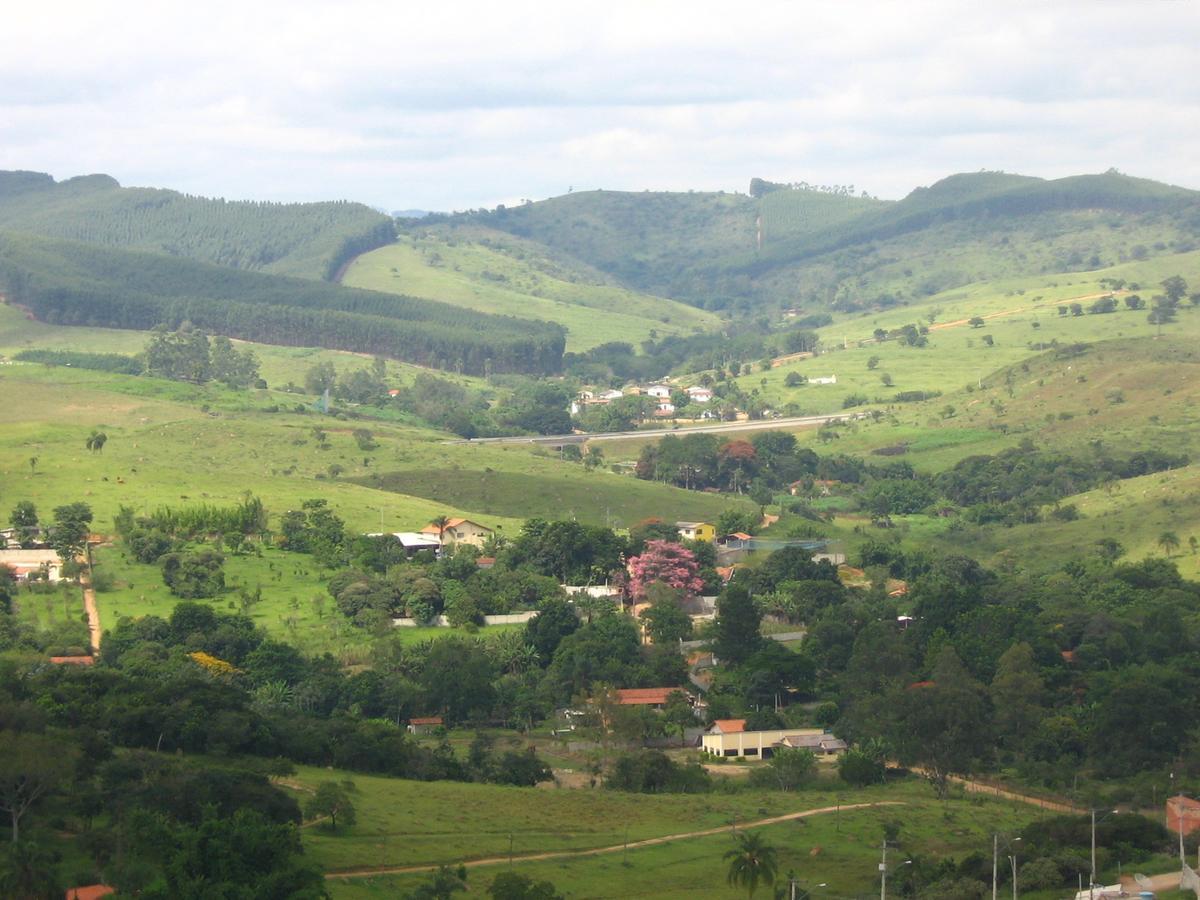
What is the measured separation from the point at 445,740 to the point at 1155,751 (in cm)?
2439

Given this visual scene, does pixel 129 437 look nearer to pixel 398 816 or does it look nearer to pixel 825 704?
pixel 825 704

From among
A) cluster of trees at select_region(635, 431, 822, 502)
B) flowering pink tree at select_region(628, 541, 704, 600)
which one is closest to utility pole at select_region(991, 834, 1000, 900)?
flowering pink tree at select_region(628, 541, 704, 600)

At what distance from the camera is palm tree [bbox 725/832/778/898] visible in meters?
48.4

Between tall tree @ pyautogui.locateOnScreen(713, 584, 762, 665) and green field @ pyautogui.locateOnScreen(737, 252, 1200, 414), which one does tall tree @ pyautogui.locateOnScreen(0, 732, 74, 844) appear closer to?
tall tree @ pyautogui.locateOnScreen(713, 584, 762, 665)

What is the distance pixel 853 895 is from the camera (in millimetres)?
50281

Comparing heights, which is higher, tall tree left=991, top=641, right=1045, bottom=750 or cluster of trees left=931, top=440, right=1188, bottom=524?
cluster of trees left=931, top=440, right=1188, bottom=524

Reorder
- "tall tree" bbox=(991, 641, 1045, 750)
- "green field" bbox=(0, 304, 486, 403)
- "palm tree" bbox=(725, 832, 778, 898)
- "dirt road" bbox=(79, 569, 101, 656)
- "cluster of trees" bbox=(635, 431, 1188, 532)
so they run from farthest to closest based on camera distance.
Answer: "green field" bbox=(0, 304, 486, 403) → "cluster of trees" bbox=(635, 431, 1188, 532) → "dirt road" bbox=(79, 569, 101, 656) → "tall tree" bbox=(991, 641, 1045, 750) → "palm tree" bbox=(725, 832, 778, 898)

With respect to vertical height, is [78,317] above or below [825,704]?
above

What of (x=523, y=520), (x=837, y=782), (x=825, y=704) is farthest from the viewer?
(x=523, y=520)

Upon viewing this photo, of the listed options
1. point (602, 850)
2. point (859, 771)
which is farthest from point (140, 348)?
point (602, 850)

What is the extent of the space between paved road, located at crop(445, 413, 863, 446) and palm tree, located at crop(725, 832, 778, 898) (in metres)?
93.7

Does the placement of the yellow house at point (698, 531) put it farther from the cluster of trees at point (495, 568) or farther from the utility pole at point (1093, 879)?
the utility pole at point (1093, 879)

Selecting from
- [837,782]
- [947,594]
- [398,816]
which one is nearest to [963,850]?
[837,782]

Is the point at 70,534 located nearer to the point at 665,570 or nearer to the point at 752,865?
the point at 665,570
